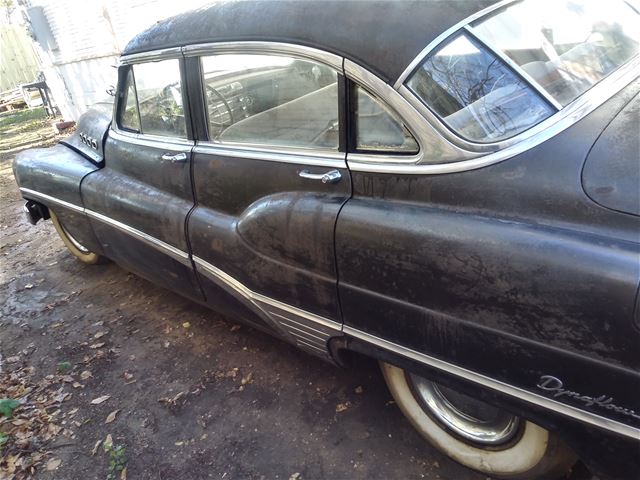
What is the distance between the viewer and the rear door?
272 cm

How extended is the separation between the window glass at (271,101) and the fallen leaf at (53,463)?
189 cm

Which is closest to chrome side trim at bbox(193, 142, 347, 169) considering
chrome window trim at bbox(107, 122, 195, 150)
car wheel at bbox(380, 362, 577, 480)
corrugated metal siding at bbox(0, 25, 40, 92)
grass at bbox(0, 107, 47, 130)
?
chrome window trim at bbox(107, 122, 195, 150)

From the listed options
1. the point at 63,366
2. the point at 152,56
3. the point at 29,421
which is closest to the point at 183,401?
the point at 29,421

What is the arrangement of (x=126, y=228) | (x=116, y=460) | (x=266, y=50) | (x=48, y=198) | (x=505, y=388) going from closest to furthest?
(x=505, y=388) → (x=266, y=50) → (x=116, y=460) → (x=126, y=228) → (x=48, y=198)

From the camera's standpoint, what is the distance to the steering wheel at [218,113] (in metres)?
2.54

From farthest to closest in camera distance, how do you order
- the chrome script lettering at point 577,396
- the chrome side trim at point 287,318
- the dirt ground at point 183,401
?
1. the dirt ground at point 183,401
2. the chrome side trim at point 287,318
3. the chrome script lettering at point 577,396

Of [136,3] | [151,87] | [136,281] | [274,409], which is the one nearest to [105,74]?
[136,3]

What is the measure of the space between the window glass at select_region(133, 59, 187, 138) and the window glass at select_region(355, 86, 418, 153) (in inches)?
47.3

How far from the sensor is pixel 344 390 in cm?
268

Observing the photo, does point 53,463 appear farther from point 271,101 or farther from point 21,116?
point 21,116

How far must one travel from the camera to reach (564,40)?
2090mm

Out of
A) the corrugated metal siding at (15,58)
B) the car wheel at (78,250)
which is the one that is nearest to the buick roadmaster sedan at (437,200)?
the car wheel at (78,250)

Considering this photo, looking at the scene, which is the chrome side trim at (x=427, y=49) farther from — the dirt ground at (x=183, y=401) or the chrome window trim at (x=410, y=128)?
the dirt ground at (x=183, y=401)

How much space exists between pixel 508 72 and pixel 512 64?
0.14 feet
